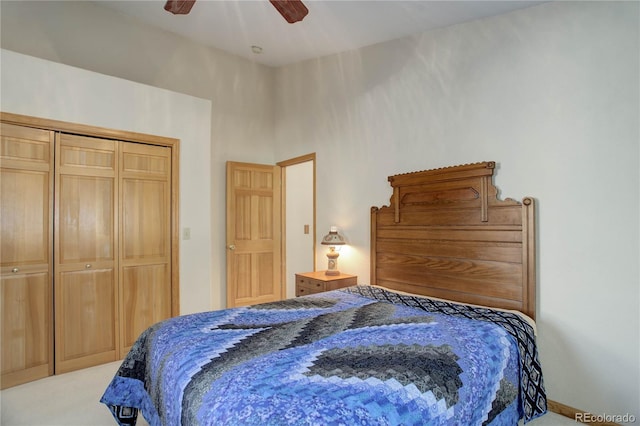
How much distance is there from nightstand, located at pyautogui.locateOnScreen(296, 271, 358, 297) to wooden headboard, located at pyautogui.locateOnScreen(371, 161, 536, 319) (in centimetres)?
28

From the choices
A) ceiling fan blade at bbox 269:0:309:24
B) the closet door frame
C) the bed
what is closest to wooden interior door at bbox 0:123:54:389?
the closet door frame

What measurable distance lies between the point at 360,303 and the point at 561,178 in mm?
1552

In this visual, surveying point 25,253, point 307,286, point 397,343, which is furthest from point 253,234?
point 397,343

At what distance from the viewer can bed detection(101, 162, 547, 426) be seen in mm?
1251

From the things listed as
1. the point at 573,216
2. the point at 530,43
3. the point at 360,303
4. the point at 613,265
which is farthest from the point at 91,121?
the point at 613,265

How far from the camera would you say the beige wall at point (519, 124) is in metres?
2.13

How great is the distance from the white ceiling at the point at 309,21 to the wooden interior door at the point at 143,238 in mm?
1318

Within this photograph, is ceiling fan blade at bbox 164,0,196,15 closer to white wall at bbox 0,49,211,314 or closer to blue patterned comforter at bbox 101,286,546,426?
white wall at bbox 0,49,211,314

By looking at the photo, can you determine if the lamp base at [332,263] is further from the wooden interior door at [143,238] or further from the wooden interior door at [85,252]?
the wooden interior door at [85,252]

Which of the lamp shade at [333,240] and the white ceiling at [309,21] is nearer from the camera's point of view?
the white ceiling at [309,21]

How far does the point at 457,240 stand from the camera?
2.81 metres

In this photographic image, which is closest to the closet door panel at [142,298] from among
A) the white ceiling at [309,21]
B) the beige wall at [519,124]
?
the beige wall at [519,124]

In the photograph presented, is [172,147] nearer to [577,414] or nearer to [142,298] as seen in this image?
[142,298]

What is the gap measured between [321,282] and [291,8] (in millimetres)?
2352
